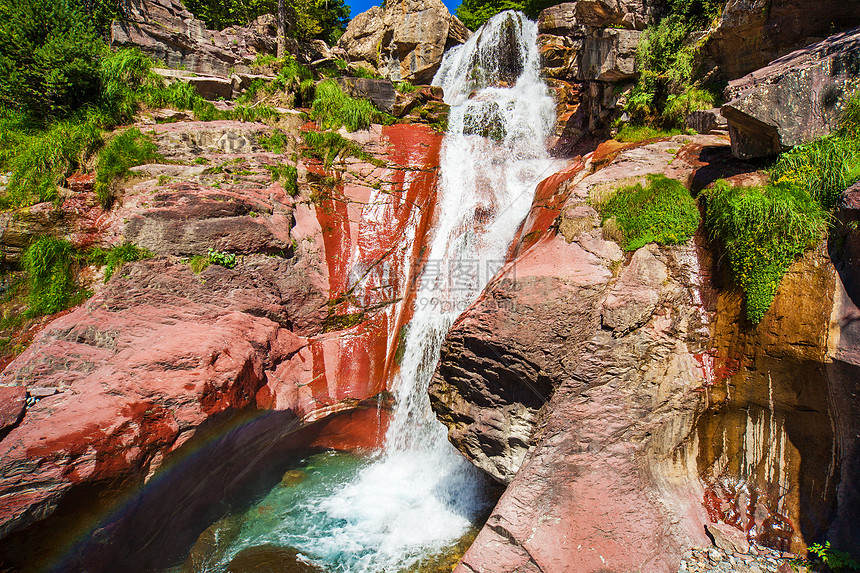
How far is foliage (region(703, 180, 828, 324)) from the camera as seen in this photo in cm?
461

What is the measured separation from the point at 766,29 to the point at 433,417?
355 inches

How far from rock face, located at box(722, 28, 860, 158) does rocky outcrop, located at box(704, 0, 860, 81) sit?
199cm

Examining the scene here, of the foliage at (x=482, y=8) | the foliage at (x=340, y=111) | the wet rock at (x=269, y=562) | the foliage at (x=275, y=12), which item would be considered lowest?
the wet rock at (x=269, y=562)

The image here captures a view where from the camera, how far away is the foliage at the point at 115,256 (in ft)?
22.0

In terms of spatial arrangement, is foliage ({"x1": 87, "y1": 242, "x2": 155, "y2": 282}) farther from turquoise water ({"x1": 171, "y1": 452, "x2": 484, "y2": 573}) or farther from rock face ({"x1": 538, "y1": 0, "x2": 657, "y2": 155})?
rock face ({"x1": 538, "y1": 0, "x2": 657, "y2": 155})

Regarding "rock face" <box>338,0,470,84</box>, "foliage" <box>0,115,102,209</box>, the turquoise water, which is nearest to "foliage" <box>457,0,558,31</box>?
"rock face" <box>338,0,470,84</box>

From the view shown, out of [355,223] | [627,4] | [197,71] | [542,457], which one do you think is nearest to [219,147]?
[355,223]

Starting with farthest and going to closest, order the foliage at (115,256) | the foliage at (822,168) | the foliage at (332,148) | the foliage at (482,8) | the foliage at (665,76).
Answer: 1. the foliage at (482,8)
2. the foliage at (332,148)
3. the foliage at (665,76)
4. the foliage at (115,256)
5. the foliage at (822,168)

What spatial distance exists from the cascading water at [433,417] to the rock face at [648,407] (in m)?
1.50

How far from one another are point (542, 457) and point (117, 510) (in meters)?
4.72

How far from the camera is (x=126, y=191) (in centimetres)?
765

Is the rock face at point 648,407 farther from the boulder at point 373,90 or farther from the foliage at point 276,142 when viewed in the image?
the boulder at point 373,90

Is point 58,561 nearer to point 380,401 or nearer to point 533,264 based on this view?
point 380,401

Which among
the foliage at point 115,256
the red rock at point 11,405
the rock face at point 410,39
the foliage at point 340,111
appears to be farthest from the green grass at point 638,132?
the rock face at point 410,39
